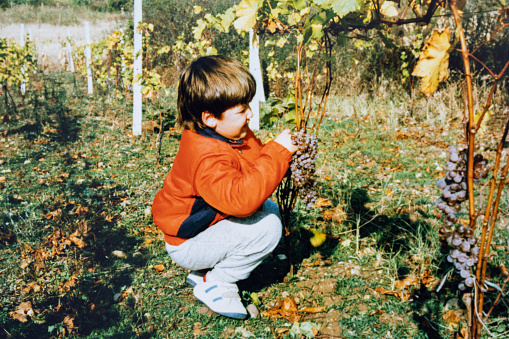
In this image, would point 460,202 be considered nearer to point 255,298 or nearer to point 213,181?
point 213,181

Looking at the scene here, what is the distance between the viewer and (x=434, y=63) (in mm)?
1006

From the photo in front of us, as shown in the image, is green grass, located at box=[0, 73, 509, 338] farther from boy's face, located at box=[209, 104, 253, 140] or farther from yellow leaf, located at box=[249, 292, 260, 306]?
boy's face, located at box=[209, 104, 253, 140]

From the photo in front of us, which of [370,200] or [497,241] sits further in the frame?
[370,200]

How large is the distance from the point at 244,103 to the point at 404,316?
4.26ft

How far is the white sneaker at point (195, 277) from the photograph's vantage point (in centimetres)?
210

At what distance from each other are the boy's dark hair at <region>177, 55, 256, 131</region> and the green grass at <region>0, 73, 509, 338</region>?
1042 millimetres

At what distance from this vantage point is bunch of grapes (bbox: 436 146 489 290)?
1.06 metres

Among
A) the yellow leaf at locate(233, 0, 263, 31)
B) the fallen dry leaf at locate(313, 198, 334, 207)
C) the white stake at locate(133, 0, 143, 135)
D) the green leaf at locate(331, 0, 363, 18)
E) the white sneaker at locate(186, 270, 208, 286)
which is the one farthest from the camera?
the white stake at locate(133, 0, 143, 135)

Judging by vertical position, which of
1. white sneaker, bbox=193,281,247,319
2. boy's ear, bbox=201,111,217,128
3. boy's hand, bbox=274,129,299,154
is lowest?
white sneaker, bbox=193,281,247,319

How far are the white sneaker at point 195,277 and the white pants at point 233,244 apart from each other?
0.20 metres

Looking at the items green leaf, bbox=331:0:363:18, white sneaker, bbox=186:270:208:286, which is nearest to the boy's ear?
green leaf, bbox=331:0:363:18

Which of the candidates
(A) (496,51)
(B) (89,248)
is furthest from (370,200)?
(A) (496,51)

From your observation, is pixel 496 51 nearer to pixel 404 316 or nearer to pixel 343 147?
pixel 343 147

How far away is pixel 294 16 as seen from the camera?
1783 millimetres
